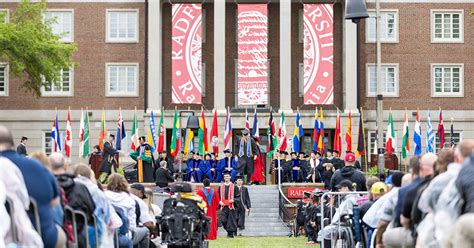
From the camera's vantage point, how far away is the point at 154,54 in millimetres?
57719

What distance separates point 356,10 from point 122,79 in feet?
105

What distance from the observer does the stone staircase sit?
40.1m

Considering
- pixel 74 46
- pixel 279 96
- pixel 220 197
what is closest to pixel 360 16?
pixel 220 197

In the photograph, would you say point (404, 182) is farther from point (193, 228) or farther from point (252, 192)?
point (252, 192)

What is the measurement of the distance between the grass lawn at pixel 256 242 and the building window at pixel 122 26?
79.4 feet

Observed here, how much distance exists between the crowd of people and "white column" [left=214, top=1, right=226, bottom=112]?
37224 mm

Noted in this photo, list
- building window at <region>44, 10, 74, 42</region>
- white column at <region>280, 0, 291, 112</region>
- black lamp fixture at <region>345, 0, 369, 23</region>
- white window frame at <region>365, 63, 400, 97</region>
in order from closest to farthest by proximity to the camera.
→ black lamp fixture at <region>345, 0, 369, 23</region> < white column at <region>280, 0, 291, 112</region> < building window at <region>44, 10, 74, 42</region> < white window frame at <region>365, 63, 400, 97</region>

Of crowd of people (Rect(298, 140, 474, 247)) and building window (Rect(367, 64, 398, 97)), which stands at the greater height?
building window (Rect(367, 64, 398, 97))

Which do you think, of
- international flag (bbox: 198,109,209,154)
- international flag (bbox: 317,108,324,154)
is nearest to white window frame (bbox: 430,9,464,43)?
international flag (bbox: 317,108,324,154)

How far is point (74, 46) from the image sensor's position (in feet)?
169

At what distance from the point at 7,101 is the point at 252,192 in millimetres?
17501

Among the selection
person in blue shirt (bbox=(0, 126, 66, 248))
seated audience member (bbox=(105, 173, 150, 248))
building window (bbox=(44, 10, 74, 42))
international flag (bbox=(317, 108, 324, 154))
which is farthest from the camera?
building window (bbox=(44, 10, 74, 42))

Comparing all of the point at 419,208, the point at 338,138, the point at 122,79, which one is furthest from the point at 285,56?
the point at 419,208

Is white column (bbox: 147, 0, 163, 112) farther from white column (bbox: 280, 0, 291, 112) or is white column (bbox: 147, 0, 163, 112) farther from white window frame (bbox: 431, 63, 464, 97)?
white window frame (bbox: 431, 63, 464, 97)
